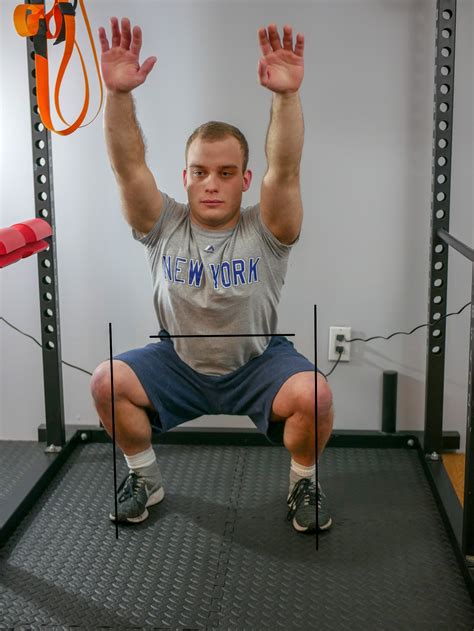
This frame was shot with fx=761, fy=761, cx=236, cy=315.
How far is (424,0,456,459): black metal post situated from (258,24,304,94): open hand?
63cm

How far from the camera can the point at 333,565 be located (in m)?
1.68

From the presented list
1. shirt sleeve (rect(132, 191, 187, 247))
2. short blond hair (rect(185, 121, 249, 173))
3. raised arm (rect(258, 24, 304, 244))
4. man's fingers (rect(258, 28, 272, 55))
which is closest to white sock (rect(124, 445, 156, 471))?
shirt sleeve (rect(132, 191, 187, 247))

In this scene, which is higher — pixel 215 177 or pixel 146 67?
pixel 146 67

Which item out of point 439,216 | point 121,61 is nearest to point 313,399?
point 439,216

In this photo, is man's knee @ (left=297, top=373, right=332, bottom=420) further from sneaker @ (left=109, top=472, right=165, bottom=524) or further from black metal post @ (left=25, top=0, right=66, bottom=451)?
black metal post @ (left=25, top=0, right=66, bottom=451)

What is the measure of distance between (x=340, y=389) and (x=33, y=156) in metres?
1.13

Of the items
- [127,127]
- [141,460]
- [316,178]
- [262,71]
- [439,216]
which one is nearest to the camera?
[262,71]

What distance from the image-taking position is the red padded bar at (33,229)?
1.72 m

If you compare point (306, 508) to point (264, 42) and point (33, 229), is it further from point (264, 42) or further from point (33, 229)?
point (264, 42)

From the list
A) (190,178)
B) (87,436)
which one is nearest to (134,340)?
(87,436)

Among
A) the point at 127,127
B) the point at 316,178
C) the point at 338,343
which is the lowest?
the point at 338,343

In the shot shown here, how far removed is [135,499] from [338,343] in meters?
0.80

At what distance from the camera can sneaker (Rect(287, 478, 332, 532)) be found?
180cm

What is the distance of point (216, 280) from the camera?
178cm
